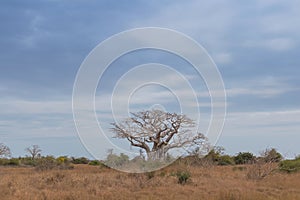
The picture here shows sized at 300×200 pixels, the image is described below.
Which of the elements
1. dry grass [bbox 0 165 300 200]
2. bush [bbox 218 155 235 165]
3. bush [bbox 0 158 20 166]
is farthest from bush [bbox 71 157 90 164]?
dry grass [bbox 0 165 300 200]

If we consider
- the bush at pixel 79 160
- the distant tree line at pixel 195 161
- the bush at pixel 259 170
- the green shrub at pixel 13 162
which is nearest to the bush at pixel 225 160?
the distant tree line at pixel 195 161

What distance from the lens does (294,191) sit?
49.3 ft

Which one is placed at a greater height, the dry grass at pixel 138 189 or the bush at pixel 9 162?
the bush at pixel 9 162

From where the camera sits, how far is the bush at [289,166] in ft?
83.9

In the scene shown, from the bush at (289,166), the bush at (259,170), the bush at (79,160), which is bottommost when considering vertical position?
the bush at (259,170)

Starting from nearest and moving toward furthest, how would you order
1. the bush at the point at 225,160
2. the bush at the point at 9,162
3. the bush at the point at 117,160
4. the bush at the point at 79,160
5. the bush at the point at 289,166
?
1. the bush at the point at 117,160
2. the bush at the point at 289,166
3. the bush at the point at 225,160
4. the bush at the point at 9,162
5. the bush at the point at 79,160

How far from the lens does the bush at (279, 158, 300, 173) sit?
25.6 metres

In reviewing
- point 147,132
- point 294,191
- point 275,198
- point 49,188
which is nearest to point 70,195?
point 49,188

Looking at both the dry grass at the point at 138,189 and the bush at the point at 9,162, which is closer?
the dry grass at the point at 138,189

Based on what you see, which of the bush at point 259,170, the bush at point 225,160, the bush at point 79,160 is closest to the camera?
the bush at point 259,170

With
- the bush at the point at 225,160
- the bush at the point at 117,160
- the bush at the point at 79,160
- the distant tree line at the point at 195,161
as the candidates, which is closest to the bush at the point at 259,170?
the distant tree line at the point at 195,161

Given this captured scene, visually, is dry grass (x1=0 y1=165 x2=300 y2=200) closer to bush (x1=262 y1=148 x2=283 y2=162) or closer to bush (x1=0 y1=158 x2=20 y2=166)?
bush (x1=262 y1=148 x2=283 y2=162)

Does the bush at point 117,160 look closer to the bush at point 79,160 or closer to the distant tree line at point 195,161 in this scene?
the distant tree line at point 195,161

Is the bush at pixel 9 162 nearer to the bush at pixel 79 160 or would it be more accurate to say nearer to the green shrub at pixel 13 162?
the green shrub at pixel 13 162
